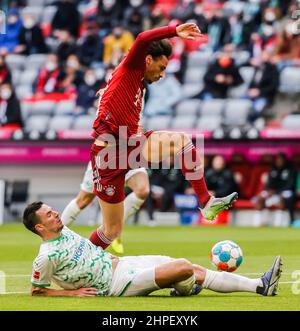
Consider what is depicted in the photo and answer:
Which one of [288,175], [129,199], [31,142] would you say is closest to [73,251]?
[129,199]

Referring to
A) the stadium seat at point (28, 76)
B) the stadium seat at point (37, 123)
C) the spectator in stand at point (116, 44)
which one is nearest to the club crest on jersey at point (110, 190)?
the stadium seat at point (37, 123)

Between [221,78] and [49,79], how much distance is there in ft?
15.9

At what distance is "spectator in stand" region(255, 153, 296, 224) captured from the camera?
23016mm

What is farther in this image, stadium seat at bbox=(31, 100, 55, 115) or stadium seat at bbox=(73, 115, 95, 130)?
stadium seat at bbox=(31, 100, 55, 115)

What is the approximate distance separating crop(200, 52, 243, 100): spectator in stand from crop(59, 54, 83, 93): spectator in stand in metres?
3.44

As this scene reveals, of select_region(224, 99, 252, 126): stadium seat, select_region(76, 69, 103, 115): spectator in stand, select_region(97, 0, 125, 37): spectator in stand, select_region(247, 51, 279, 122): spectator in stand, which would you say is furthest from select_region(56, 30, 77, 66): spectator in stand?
select_region(247, 51, 279, 122): spectator in stand

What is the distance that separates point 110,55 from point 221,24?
3.07m

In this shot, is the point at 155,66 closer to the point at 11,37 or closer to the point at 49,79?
the point at 49,79

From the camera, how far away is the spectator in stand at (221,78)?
24.5 metres

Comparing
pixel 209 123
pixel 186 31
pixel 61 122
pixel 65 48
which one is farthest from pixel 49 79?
pixel 186 31

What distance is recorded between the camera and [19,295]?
1036 centimetres

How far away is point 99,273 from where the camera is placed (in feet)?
32.7

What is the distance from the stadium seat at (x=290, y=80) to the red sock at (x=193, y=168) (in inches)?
512

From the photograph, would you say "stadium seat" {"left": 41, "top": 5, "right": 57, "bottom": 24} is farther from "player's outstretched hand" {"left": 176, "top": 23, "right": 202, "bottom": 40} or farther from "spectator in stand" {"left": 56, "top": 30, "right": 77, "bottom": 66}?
"player's outstretched hand" {"left": 176, "top": 23, "right": 202, "bottom": 40}
